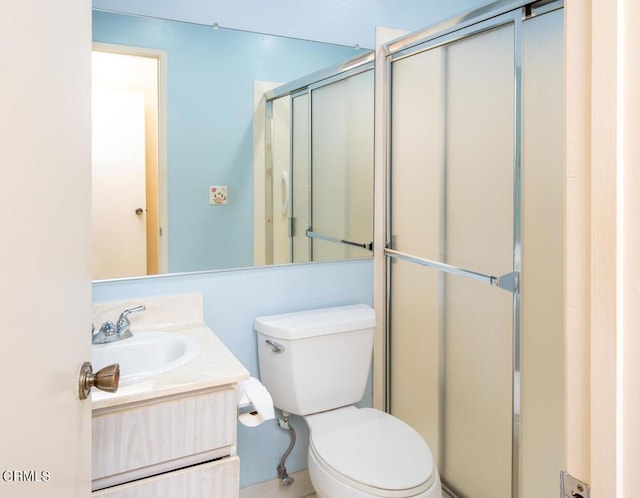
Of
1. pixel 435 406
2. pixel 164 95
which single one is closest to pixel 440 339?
pixel 435 406

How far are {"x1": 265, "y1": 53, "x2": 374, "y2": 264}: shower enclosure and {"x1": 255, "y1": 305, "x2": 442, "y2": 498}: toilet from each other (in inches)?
11.1

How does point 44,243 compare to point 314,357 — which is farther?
point 314,357

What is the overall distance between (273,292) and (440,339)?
65 centimetres

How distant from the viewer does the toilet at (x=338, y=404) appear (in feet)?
4.61

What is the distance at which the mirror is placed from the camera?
1583 mm

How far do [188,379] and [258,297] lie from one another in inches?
25.4

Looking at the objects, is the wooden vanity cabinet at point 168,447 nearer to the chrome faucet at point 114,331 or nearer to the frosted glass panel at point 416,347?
the chrome faucet at point 114,331

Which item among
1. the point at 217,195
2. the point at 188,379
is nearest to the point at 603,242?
the point at 188,379

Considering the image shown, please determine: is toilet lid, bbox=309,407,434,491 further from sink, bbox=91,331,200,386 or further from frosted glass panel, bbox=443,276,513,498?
sink, bbox=91,331,200,386

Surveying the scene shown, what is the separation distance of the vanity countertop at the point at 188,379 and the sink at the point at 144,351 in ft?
0.16

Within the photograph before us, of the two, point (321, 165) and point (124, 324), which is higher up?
point (321, 165)

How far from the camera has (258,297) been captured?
1833 mm

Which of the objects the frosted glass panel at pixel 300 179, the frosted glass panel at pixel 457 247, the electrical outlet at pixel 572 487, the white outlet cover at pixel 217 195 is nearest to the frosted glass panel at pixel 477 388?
the frosted glass panel at pixel 457 247

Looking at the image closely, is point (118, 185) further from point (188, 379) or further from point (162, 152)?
point (188, 379)
